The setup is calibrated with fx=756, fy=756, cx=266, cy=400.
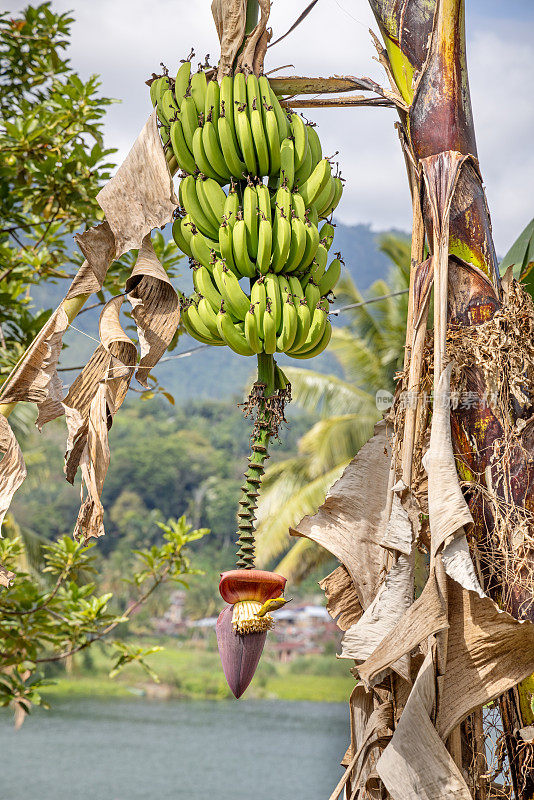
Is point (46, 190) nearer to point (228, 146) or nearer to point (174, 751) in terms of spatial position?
point (228, 146)

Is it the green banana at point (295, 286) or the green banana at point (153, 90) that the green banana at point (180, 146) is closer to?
the green banana at point (153, 90)

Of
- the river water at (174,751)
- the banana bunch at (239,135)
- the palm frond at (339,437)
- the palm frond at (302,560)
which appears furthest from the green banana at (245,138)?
the river water at (174,751)

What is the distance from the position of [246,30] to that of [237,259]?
0.32 m

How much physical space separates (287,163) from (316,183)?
0.15 ft

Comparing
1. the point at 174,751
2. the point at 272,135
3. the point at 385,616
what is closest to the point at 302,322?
the point at 272,135

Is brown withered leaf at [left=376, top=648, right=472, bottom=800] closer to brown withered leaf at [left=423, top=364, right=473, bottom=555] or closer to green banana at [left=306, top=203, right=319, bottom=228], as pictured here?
brown withered leaf at [left=423, top=364, right=473, bottom=555]

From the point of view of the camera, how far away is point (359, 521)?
0.91m

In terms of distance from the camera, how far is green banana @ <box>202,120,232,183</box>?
92 centimetres

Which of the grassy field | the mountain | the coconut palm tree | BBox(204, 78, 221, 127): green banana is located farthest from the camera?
the mountain

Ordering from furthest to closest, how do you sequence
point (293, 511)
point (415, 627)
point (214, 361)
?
point (214, 361), point (293, 511), point (415, 627)

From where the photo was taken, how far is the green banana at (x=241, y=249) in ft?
2.90

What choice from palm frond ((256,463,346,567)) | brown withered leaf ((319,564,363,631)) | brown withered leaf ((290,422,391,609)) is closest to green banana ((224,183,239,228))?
brown withered leaf ((290,422,391,609))

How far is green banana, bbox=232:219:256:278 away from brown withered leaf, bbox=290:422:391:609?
Answer: 0.89ft

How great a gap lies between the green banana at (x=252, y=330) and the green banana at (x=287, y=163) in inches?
7.0
